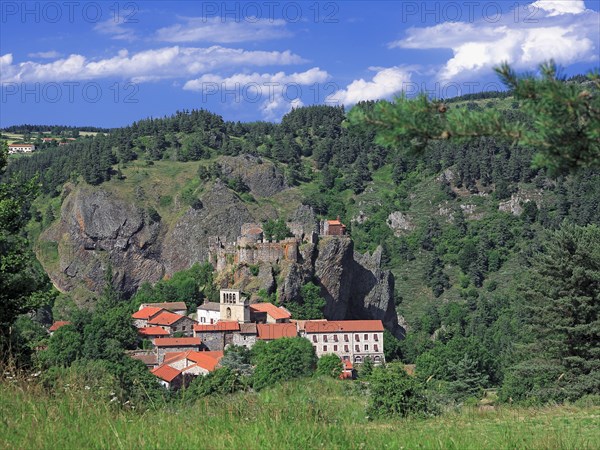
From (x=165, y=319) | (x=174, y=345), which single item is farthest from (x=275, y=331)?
(x=165, y=319)

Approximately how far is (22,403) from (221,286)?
61167 mm

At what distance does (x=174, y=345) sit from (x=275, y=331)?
7046 millimetres

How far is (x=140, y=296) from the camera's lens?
3204 inches

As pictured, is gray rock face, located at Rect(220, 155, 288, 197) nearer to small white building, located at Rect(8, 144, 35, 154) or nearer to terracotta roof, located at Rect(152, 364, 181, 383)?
terracotta roof, located at Rect(152, 364, 181, 383)

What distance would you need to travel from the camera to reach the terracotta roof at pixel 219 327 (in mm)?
58719

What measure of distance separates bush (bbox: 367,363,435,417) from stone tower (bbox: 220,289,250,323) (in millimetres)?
48042

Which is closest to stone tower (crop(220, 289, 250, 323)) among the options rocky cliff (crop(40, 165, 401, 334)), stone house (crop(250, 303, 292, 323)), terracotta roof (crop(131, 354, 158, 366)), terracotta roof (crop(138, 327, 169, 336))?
stone house (crop(250, 303, 292, 323))

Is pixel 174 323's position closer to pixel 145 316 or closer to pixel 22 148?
pixel 145 316

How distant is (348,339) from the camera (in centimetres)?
6231

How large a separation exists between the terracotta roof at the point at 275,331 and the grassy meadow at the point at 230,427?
47497 millimetres

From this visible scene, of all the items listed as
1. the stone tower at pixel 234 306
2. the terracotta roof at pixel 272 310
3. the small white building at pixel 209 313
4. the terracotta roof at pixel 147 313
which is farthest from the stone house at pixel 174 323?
the terracotta roof at pixel 272 310

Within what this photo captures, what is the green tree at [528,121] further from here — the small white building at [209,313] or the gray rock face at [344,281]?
the gray rock face at [344,281]

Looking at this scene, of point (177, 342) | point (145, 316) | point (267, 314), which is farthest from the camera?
point (145, 316)

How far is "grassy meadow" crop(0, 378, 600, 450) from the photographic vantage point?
8.08 m
